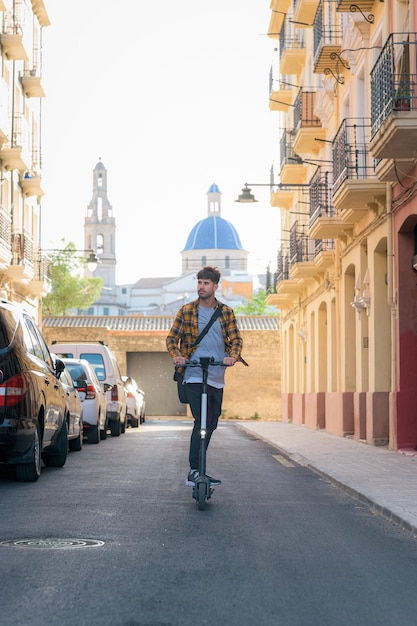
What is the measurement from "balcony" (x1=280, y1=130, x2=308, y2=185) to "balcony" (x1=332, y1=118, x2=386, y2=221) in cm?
1131

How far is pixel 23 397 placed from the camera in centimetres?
1095

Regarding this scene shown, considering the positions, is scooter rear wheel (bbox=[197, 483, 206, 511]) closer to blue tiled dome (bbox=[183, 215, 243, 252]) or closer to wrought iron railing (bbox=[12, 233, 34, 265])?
wrought iron railing (bbox=[12, 233, 34, 265])

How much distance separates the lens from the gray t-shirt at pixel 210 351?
9.73m

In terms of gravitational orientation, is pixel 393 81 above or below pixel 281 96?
below

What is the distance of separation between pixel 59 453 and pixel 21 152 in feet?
67.7

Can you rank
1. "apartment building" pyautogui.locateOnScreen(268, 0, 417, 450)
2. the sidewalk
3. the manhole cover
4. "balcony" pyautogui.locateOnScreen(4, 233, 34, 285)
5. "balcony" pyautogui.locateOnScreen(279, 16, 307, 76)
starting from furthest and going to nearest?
"balcony" pyautogui.locateOnScreen(279, 16, 307, 76) → "balcony" pyautogui.locateOnScreen(4, 233, 34, 285) → "apartment building" pyautogui.locateOnScreen(268, 0, 417, 450) → the sidewalk → the manhole cover

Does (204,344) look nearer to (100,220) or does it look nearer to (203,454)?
(203,454)

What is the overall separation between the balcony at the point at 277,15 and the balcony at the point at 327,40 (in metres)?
10.8

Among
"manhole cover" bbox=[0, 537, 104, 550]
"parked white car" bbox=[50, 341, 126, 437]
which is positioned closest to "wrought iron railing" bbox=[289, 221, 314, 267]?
"parked white car" bbox=[50, 341, 126, 437]

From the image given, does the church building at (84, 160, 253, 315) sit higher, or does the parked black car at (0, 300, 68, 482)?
the church building at (84, 160, 253, 315)

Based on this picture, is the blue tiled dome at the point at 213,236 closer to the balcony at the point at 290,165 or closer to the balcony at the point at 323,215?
the balcony at the point at 290,165

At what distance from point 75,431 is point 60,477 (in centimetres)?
435

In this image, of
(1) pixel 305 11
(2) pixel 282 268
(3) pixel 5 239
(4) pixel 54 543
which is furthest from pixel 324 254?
(4) pixel 54 543

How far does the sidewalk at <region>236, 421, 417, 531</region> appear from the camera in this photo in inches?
378
